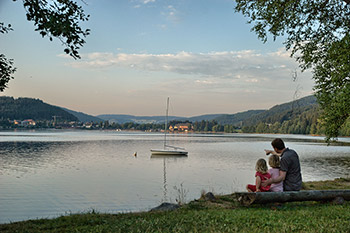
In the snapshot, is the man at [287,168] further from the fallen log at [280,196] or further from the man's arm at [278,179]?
the fallen log at [280,196]

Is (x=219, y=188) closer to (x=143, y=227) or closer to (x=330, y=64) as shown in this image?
(x=330, y=64)

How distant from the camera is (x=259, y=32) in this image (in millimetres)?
18469

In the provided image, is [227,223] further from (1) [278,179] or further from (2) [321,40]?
(2) [321,40]

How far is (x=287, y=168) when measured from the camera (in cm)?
977

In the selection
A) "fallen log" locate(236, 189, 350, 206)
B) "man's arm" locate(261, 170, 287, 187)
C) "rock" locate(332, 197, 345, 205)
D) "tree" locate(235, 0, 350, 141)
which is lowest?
"rock" locate(332, 197, 345, 205)

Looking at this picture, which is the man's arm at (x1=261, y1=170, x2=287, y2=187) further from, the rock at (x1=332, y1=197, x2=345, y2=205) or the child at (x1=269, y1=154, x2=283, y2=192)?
the rock at (x1=332, y1=197, x2=345, y2=205)

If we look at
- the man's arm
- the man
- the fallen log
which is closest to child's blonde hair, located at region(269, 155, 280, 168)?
the man

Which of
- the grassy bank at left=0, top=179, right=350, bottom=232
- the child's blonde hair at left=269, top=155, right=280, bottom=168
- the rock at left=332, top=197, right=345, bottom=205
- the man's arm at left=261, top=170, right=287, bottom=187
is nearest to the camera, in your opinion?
the grassy bank at left=0, top=179, right=350, bottom=232

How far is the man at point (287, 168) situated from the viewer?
965 centimetres

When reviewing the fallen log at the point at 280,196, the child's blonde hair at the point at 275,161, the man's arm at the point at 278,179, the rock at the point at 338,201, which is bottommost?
the rock at the point at 338,201

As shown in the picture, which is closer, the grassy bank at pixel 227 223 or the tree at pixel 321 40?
the grassy bank at pixel 227 223

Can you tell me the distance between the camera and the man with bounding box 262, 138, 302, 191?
965cm

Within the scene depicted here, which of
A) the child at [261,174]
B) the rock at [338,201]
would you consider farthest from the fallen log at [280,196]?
the child at [261,174]

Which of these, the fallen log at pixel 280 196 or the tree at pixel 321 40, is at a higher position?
the tree at pixel 321 40
